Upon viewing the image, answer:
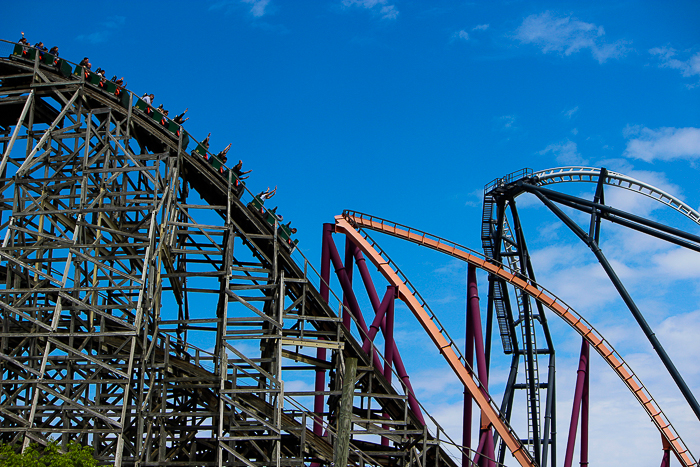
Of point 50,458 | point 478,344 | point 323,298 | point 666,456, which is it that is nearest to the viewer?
point 50,458

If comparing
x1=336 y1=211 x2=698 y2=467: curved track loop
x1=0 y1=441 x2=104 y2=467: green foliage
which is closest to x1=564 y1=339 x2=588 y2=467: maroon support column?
x1=336 y1=211 x2=698 y2=467: curved track loop

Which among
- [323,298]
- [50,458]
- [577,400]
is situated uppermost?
[323,298]

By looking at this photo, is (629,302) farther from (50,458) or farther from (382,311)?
(50,458)

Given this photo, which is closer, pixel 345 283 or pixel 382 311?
pixel 382 311

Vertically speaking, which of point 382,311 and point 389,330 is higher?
point 382,311

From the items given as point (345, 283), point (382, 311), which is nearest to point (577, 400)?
point (382, 311)

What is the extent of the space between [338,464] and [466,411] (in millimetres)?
9587

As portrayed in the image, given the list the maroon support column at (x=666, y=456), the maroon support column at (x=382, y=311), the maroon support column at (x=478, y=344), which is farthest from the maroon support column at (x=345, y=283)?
the maroon support column at (x=666, y=456)

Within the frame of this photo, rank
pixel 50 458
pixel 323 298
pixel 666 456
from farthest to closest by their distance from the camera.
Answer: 1. pixel 666 456
2. pixel 323 298
3. pixel 50 458

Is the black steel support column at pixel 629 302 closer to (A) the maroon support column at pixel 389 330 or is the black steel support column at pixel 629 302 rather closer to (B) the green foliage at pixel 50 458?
(A) the maroon support column at pixel 389 330

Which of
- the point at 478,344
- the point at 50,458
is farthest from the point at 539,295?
the point at 50,458

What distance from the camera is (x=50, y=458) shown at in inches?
493

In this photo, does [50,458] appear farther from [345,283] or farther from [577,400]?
[577,400]

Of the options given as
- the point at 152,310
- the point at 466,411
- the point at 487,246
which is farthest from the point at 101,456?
the point at 487,246
